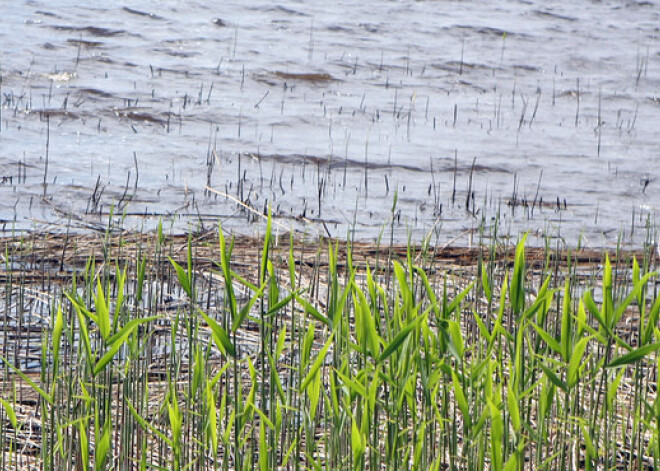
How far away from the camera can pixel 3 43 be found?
983cm

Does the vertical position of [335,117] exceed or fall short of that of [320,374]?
it falls short

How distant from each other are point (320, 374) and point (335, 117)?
6.06 metres

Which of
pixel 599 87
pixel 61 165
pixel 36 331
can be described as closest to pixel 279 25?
pixel 599 87

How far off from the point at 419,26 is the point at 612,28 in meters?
2.27

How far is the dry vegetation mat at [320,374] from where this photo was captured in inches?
Answer: 91.2

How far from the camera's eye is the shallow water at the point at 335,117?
20.0 feet

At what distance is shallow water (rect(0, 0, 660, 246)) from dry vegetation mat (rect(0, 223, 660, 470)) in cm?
60

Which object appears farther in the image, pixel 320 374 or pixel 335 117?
pixel 335 117

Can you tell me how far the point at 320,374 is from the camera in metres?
2.39

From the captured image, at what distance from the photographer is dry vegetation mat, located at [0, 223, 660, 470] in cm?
232

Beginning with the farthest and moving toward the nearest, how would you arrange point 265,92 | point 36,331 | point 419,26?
point 419,26, point 265,92, point 36,331

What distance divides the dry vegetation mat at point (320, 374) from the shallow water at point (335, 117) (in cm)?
60

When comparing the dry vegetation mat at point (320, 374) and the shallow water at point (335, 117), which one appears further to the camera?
the shallow water at point (335, 117)

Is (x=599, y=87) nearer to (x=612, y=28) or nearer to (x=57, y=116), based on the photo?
(x=612, y=28)
